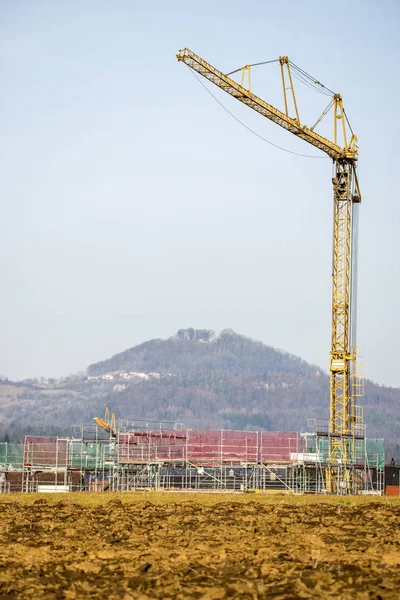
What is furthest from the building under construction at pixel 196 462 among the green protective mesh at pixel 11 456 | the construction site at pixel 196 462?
the green protective mesh at pixel 11 456

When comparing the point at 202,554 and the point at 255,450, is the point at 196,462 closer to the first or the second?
the point at 255,450

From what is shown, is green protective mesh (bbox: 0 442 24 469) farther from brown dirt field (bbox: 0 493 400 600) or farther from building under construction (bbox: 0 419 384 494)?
brown dirt field (bbox: 0 493 400 600)

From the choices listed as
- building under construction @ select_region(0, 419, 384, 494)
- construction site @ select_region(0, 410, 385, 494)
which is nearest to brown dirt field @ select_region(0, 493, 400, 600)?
building under construction @ select_region(0, 419, 384, 494)

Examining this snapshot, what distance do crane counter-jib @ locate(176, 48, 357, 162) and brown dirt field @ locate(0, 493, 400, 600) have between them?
5409cm

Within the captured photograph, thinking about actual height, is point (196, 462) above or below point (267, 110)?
below

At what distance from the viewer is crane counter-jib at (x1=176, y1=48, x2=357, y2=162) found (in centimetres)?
7781

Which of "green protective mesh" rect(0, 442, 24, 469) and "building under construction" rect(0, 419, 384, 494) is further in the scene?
"green protective mesh" rect(0, 442, 24, 469)

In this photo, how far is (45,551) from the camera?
19562 mm

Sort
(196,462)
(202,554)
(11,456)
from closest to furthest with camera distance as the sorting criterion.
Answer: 1. (202,554)
2. (196,462)
3. (11,456)

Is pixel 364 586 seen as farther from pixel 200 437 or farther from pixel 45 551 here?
pixel 200 437

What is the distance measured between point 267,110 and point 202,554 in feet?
207

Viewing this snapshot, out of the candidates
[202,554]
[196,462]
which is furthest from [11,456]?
Answer: [202,554]

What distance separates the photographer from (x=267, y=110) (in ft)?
258

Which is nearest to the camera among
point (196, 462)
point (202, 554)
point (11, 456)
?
point (202, 554)
